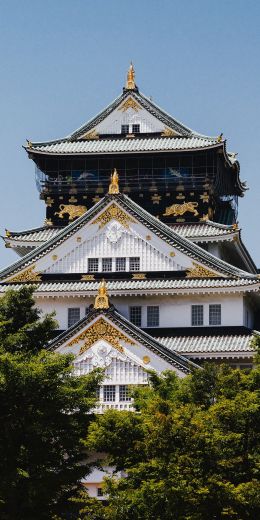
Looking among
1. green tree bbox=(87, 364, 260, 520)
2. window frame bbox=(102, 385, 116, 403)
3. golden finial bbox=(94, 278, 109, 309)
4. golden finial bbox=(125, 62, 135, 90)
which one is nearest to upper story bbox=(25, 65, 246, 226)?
golden finial bbox=(125, 62, 135, 90)

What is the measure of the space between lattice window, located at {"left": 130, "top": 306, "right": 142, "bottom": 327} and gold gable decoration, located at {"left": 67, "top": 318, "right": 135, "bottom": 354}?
5.04 metres

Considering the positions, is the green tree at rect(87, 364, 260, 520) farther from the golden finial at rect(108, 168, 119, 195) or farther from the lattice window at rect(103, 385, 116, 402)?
Answer: the golden finial at rect(108, 168, 119, 195)

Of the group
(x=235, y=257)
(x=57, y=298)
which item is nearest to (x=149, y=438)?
(x=57, y=298)

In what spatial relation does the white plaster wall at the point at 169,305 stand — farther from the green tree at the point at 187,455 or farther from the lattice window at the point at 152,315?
the green tree at the point at 187,455

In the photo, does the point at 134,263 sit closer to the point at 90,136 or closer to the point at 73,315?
the point at 73,315

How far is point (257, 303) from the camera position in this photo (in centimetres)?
7069

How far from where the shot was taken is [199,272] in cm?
6688

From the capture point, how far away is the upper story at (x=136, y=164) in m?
75.1

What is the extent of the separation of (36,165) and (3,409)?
107 ft

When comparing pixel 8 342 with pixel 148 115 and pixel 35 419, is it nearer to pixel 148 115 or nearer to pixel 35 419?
pixel 35 419

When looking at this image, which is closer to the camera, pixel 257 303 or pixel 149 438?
pixel 149 438

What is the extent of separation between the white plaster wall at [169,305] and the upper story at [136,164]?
824 centimetres

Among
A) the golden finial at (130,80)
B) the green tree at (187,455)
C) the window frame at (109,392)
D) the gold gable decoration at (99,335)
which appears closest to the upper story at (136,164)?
the golden finial at (130,80)

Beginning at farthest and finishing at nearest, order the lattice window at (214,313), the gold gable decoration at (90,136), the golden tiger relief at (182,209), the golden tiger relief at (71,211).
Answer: the gold gable decoration at (90,136) → the golden tiger relief at (71,211) → the golden tiger relief at (182,209) → the lattice window at (214,313)
